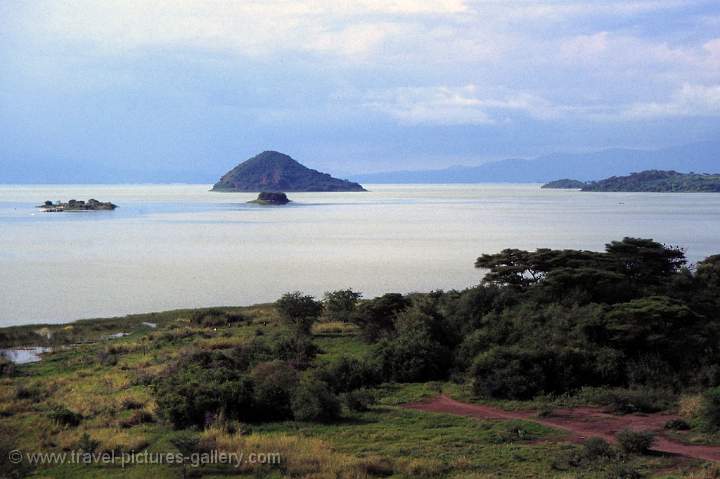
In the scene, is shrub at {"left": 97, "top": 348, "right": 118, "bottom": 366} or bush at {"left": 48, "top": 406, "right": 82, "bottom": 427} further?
shrub at {"left": 97, "top": 348, "right": 118, "bottom": 366}

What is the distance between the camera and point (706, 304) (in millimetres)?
28703

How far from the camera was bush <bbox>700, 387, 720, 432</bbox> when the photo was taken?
17016 mm

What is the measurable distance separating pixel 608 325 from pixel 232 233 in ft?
308

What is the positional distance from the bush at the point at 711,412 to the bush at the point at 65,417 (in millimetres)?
15999

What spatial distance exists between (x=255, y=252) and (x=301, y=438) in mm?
70397

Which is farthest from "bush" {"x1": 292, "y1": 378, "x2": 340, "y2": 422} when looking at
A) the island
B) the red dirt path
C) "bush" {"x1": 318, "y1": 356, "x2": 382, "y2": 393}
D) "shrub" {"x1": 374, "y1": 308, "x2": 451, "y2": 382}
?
the island

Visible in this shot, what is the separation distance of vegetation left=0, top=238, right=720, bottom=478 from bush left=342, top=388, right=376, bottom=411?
0.18ft

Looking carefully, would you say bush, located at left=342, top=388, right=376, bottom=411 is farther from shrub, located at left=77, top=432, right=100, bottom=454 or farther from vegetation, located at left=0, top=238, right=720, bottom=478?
shrub, located at left=77, top=432, right=100, bottom=454

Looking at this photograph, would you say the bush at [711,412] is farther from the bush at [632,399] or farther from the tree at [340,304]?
the tree at [340,304]

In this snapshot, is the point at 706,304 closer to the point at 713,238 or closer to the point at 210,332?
the point at 210,332

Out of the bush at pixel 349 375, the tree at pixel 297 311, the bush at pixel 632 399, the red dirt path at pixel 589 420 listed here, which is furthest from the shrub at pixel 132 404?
the tree at pixel 297 311

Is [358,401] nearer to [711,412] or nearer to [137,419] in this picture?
[137,419]

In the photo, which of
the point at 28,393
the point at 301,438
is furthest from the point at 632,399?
the point at 28,393

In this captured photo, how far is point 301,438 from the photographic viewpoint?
1700cm
